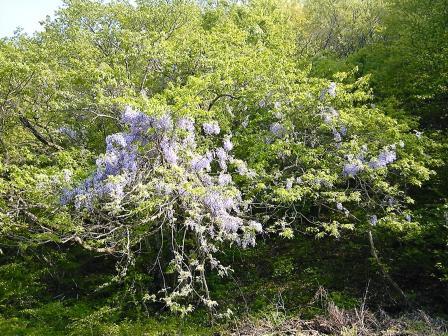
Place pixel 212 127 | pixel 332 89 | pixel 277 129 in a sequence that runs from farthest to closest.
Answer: pixel 277 129, pixel 332 89, pixel 212 127

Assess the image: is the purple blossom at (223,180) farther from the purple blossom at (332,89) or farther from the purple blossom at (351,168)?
the purple blossom at (332,89)

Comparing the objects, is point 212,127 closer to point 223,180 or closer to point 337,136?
point 223,180

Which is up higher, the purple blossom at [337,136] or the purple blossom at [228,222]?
the purple blossom at [337,136]

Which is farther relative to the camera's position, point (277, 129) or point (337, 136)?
point (277, 129)

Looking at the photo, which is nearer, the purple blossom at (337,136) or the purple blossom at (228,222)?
the purple blossom at (228,222)

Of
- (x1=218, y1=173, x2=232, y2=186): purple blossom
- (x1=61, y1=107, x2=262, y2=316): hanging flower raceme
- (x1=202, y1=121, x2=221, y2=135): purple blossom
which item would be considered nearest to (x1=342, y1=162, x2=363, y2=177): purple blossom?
(x1=61, y1=107, x2=262, y2=316): hanging flower raceme

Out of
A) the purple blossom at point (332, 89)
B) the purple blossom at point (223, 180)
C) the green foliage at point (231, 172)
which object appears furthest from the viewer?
the purple blossom at point (332, 89)

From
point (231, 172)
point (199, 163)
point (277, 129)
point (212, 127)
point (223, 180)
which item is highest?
point (212, 127)

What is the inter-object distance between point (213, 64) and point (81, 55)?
3.50 m

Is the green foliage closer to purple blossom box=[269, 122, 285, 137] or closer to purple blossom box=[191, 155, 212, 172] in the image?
purple blossom box=[269, 122, 285, 137]

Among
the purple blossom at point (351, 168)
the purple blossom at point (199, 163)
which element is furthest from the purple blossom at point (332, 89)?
the purple blossom at point (199, 163)

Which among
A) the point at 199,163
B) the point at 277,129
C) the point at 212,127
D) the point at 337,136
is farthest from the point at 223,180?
the point at 337,136

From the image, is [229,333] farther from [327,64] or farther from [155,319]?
[327,64]

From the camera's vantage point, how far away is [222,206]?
7645 mm
